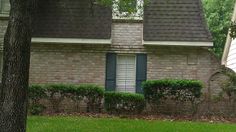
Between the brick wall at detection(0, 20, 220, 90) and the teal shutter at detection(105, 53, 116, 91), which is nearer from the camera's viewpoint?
the brick wall at detection(0, 20, 220, 90)

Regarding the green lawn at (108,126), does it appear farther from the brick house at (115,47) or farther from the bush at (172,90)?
the brick house at (115,47)

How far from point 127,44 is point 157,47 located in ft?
4.09

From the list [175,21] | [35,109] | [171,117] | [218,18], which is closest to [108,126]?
[35,109]

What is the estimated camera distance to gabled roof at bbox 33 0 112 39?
20797 mm

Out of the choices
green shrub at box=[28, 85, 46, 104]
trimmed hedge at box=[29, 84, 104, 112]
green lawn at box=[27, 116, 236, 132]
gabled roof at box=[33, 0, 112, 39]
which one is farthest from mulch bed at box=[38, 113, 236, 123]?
gabled roof at box=[33, 0, 112, 39]

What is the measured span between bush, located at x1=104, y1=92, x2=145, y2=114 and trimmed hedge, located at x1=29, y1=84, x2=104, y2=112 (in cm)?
58

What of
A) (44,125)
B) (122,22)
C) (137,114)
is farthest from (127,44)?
(44,125)

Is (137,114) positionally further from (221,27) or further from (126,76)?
(221,27)

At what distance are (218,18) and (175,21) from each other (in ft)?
71.8

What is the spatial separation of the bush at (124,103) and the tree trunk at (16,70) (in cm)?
915

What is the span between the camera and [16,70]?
348 inches

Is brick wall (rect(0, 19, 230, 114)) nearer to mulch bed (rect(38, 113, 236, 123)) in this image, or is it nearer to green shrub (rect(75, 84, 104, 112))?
green shrub (rect(75, 84, 104, 112))

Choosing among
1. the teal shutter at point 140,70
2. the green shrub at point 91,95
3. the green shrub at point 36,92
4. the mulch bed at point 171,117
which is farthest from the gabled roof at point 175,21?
the green shrub at point 36,92

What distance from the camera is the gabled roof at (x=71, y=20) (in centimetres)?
2080
